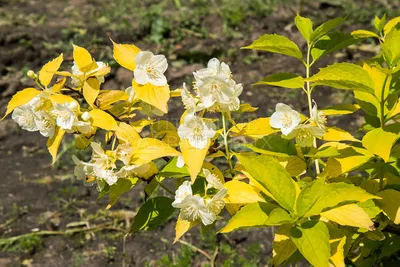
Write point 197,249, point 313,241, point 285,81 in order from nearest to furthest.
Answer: point 313,241
point 285,81
point 197,249

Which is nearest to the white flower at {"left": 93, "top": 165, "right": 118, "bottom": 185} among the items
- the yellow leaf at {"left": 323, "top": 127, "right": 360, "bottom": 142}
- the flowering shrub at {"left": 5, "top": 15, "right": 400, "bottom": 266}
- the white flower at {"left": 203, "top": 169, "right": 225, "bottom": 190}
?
the flowering shrub at {"left": 5, "top": 15, "right": 400, "bottom": 266}

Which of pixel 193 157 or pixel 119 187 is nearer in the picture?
pixel 193 157

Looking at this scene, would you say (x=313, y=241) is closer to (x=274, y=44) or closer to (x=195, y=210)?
(x=195, y=210)

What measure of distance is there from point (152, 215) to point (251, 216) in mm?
399

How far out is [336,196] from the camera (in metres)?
1.29

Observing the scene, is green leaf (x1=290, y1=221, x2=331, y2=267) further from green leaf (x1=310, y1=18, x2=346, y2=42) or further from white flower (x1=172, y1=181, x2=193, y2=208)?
green leaf (x1=310, y1=18, x2=346, y2=42)

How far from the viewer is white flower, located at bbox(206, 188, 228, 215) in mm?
1334

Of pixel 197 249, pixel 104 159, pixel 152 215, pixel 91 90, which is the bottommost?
pixel 197 249

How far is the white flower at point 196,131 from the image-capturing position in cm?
134

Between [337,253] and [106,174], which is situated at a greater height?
[106,174]

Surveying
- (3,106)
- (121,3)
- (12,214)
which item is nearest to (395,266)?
(12,214)

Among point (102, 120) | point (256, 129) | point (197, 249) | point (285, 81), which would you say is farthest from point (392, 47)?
point (197, 249)

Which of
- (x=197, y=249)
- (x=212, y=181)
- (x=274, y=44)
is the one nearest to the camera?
(x=212, y=181)

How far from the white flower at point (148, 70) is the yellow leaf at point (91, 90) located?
12 cm
